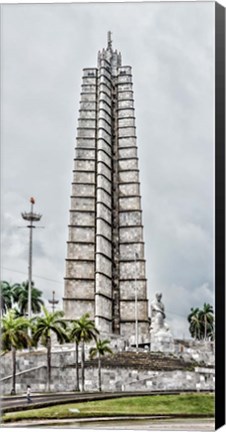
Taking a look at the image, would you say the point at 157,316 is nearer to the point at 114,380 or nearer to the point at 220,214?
the point at 114,380

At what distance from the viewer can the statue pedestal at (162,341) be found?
2708cm

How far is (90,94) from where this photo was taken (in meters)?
34.3

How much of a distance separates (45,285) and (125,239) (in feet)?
47.2

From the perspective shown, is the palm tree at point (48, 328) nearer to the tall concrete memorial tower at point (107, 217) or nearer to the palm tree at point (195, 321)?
the palm tree at point (195, 321)

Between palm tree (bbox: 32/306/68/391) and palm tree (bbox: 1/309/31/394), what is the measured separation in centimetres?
54

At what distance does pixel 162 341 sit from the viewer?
27.5 meters

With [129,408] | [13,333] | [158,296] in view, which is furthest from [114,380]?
[129,408]

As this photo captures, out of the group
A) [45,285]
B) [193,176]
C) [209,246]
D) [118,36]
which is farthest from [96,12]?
[45,285]

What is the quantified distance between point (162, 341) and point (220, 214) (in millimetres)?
13203

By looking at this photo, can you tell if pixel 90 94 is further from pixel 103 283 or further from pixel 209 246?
pixel 209 246

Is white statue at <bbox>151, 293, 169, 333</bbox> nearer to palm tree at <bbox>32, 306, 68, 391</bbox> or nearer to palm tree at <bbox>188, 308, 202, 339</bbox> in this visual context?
palm tree at <bbox>188, 308, 202, 339</bbox>

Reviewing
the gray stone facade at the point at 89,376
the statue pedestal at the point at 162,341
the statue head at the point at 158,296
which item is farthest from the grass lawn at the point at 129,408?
the statue pedestal at the point at 162,341

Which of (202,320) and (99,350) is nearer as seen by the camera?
(202,320)

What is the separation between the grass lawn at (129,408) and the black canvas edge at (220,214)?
26.9 inches
